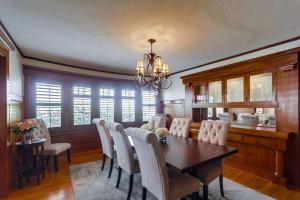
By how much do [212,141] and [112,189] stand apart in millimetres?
1749

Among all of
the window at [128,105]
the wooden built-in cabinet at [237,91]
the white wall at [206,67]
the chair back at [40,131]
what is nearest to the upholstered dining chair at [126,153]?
the chair back at [40,131]

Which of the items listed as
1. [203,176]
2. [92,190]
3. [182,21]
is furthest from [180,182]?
[182,21]

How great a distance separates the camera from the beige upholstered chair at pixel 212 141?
6.70 feet

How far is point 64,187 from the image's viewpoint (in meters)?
Answer: 2.63

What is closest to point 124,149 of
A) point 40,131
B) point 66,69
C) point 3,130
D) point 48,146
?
point 3,130

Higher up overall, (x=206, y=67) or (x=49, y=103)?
(x=206, y=67)

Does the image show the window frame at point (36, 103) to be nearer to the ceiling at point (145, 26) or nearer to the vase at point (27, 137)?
the ceiling at point (145, 26)

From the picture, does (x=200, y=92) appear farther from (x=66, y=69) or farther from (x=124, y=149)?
(x=66, y=69)

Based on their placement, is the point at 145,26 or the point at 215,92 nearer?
the point at 145,26

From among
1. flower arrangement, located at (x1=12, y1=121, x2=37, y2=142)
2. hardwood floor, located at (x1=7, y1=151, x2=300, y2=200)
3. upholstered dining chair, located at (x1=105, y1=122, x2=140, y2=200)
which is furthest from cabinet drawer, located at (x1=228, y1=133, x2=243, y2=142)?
flower arrangement, located at (x1=12, y1=121, x2=37, y2=142)

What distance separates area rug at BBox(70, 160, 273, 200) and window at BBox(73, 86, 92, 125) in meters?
1.65

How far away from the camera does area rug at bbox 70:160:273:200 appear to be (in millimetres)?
2324

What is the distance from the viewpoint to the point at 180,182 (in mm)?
1774

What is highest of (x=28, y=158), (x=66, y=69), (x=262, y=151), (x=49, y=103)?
(x=66, y=69)
